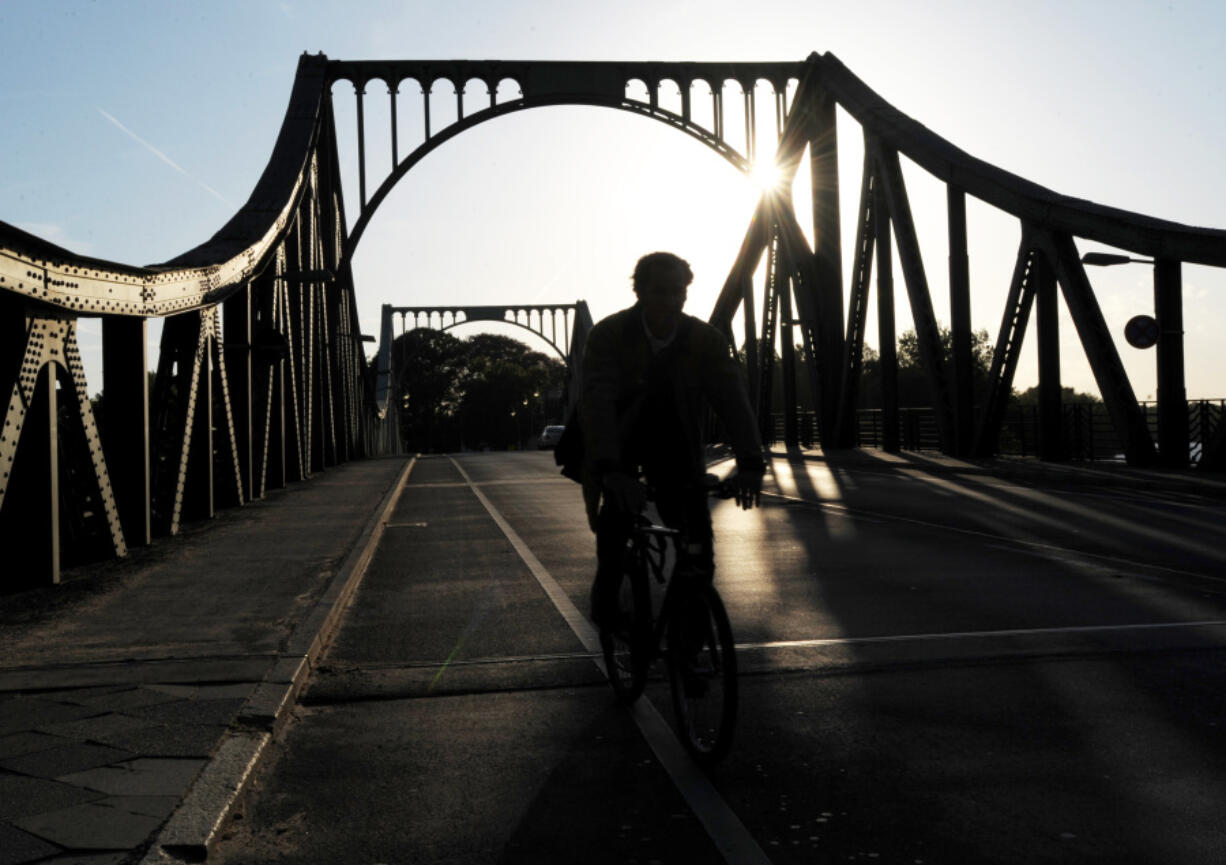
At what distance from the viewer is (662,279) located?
4.92 m

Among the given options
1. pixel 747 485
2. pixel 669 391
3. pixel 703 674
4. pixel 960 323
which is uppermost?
pixel 960 323

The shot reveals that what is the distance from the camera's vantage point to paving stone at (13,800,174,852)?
3.64 meters

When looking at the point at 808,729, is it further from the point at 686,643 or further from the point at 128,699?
the point at 128,699

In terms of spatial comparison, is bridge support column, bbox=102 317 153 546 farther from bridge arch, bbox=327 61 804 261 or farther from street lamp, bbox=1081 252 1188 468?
bridge arch, bbox=327 61 804 261

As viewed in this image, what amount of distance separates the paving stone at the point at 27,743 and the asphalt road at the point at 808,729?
29.0 inches

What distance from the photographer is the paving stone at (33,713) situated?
16.4ft

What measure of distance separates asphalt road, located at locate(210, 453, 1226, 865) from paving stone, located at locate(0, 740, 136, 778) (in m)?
0.50

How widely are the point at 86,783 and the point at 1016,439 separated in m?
26.3

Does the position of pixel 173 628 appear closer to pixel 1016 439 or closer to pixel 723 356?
pixel 723 356

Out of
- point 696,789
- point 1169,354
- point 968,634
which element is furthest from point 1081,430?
point 696,789

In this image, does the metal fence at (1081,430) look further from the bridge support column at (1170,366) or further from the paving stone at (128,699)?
the paving stone at (128,699)

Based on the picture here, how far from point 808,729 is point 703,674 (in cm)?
62

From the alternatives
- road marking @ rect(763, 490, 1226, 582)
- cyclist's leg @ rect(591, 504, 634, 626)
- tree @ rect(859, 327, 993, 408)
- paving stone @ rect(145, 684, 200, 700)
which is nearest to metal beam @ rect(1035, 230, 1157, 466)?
road marking @ rect(763, 490, 1226, 582)

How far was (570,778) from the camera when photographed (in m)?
4.41
